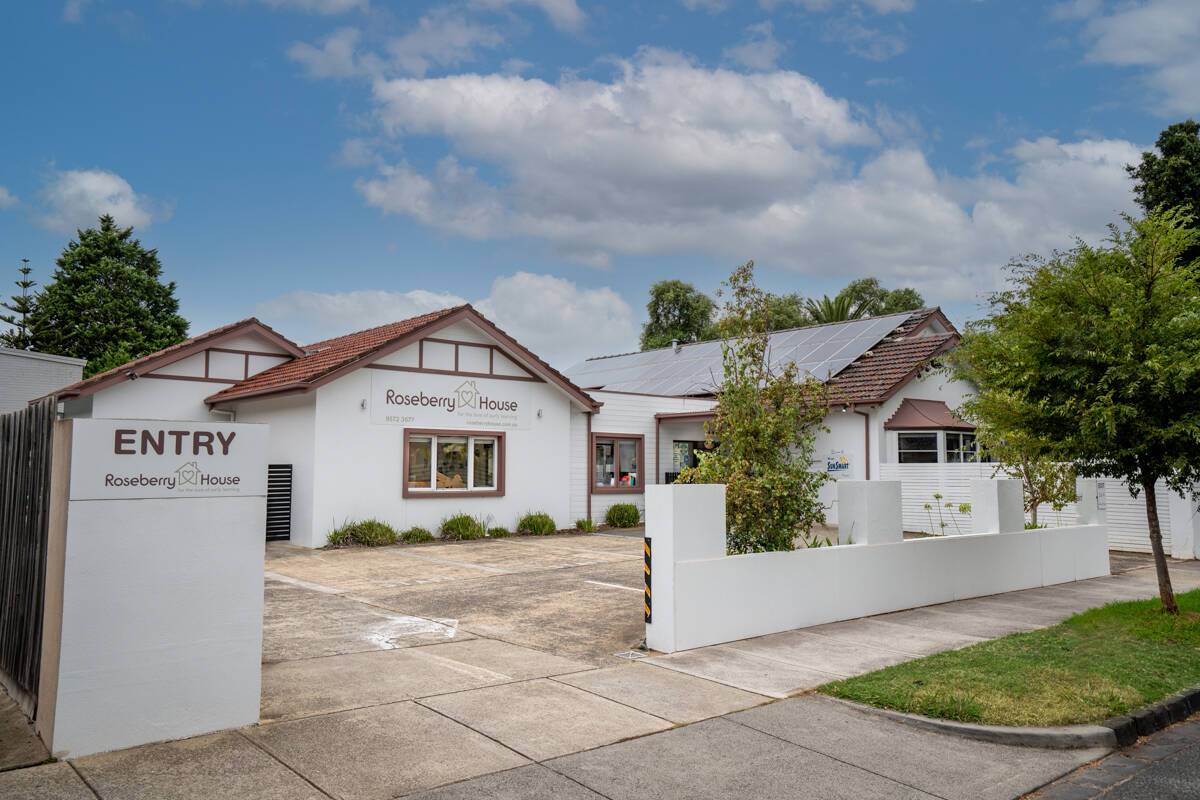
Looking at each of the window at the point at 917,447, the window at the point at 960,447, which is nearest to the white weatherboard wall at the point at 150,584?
the window at the point at 917,447

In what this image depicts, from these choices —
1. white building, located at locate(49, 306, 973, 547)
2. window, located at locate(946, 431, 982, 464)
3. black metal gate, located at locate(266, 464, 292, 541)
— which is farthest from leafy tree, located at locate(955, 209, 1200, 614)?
black metal gate, located at locate(266, 464, 292, 541)

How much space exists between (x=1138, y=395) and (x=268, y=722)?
864 centimetres

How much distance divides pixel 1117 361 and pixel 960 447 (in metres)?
13.7

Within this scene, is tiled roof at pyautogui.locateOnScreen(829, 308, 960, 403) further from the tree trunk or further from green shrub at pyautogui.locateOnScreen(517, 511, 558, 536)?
the tree trunk

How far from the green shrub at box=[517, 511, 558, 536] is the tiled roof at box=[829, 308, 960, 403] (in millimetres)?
7610

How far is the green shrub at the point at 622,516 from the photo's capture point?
21.9 meters

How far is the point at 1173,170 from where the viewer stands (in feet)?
78.7

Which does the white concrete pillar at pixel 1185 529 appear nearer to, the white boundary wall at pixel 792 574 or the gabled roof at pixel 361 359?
the white boundary wall at pixel 792 574

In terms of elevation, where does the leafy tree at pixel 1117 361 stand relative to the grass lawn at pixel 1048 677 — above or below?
above

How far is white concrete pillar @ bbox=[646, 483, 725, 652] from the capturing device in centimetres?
796

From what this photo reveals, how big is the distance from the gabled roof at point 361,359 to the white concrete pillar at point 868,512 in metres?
10.6

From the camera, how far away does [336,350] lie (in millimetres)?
19469

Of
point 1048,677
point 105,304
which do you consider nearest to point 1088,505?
point 1048,677

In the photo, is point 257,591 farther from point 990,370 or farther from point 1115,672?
point 990,370
